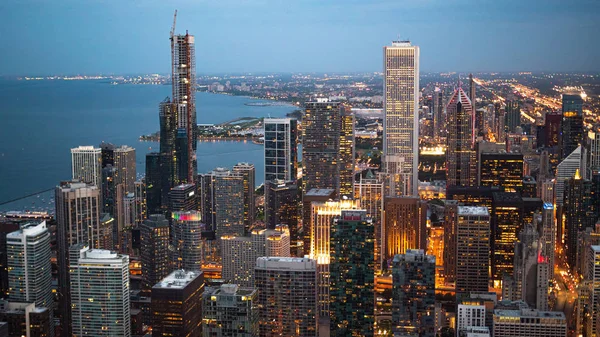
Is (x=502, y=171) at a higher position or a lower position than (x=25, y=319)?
higher

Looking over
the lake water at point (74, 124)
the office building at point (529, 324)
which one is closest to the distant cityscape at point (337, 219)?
the office building at point (529, 324)

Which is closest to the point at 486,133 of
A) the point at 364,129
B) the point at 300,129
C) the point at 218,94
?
the point at 364,129

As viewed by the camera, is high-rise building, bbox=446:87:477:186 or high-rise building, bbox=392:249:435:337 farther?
high-rise building, bbox=446:87:477:186

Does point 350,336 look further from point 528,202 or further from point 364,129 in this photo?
point 364,129

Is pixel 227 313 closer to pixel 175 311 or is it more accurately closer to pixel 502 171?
pixel 175 311

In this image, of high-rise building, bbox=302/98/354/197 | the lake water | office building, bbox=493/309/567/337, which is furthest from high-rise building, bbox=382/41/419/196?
office building, bbox=493/309/567/337

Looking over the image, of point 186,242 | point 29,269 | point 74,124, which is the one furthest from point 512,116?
point 29,269

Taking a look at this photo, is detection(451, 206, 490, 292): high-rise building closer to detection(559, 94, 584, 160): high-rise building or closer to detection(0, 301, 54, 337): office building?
detection(559, 94, 584, 160): high-rise building
